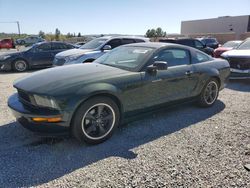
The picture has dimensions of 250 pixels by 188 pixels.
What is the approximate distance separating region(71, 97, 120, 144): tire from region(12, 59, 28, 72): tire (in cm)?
851

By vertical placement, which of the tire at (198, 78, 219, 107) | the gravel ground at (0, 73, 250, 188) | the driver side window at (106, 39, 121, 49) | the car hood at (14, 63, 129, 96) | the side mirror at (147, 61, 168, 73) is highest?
the driver side window at (106, 39, 121, 49)

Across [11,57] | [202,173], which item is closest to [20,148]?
[202,173]

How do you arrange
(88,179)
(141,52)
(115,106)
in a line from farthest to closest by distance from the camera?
(141,52), (115,106), (88,179)

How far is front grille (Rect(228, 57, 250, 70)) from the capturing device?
769 cm

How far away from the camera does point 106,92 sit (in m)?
3.49

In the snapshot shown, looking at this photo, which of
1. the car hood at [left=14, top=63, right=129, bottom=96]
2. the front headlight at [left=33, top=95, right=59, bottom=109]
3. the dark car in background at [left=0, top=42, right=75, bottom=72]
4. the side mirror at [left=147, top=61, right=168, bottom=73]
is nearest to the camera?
the front headlight at [left=33, top=95, right=59, bottom=109]

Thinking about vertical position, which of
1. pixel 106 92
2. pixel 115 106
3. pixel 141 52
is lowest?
pixel 115 106

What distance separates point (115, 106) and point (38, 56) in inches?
342

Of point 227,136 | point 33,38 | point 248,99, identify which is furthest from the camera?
point 33,38

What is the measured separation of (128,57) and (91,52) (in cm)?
429

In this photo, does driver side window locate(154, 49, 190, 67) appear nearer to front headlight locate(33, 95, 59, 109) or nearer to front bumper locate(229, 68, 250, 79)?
front headlight locate(33, 95, 59, 109)

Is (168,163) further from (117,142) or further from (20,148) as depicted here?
(20,148)

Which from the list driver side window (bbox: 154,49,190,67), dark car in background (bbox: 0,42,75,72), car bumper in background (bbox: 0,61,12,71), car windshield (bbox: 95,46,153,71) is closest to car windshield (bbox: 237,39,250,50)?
driver side window (bbox: 154,49,190,67)

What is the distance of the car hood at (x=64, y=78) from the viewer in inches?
130
